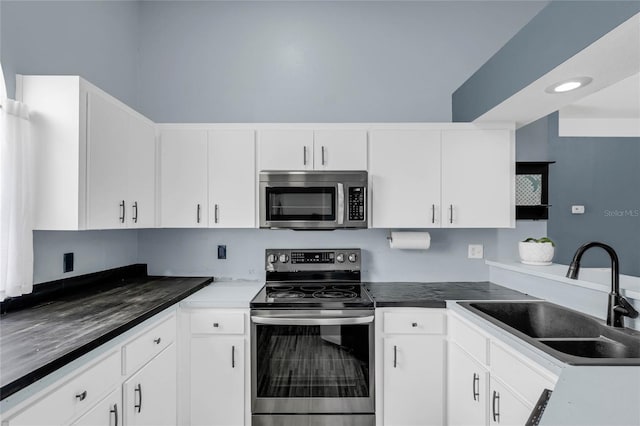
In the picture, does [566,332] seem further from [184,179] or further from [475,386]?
[184,179]

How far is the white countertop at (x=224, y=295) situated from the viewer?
200cm

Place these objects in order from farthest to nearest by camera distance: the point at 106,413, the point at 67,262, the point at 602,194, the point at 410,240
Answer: the point at 602,194 < the point at 410,240 < the point at 67,262 < the point at 106,413

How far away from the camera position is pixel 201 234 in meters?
2.60

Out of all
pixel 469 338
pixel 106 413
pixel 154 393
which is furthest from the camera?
pixel 469 338

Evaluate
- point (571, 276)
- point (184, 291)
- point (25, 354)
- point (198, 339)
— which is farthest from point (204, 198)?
point (571, 276)

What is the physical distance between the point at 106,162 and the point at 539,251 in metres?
2.62

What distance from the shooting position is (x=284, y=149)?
2.26 meters

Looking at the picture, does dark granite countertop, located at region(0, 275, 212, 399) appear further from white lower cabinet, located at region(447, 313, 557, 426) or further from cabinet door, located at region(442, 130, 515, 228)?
cabinet door, located at region(442, 130, 515, 228)

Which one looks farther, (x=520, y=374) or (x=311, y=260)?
(x=311, y=260)

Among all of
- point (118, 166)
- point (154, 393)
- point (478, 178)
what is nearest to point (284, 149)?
point (118, 166)

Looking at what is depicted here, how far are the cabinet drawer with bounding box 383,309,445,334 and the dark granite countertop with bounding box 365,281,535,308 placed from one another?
0.04m

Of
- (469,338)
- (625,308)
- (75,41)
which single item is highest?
(75,41)

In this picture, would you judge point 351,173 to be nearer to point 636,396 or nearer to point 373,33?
point 373,33

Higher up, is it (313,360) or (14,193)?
(14,193)
